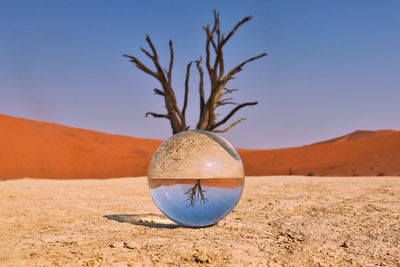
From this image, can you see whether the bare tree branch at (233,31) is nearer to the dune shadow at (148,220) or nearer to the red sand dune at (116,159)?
the dune shadow at (148,220)

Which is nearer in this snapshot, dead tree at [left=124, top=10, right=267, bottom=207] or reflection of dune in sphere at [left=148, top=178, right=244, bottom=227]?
reflection of dune in sphere at [left=148, top=178, right=244, bottom=227]

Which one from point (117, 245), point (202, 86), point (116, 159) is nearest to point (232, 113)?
point (202, 86)

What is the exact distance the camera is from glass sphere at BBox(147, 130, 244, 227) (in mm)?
3055

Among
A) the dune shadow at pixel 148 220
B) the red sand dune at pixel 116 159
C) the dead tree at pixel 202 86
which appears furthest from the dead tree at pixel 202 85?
the red sand dune at pixel 116 159

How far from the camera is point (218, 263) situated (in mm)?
2264

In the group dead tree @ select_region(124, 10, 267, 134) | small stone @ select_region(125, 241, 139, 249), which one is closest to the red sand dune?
dead tree @ select_region(124, 10, 267, 134)

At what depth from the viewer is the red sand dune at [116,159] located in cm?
2203

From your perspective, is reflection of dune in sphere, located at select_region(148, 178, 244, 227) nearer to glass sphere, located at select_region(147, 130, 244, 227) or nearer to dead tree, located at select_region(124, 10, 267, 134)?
glass sphere, located at select_region(147, 130, 244, 227)

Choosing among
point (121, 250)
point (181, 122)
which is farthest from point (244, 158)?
point (121, 250)

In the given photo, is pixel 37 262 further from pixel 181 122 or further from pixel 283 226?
pixel 181 122

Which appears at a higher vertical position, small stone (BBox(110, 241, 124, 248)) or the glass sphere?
the glass sphere

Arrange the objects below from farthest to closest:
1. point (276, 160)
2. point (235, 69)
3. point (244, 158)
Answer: point (244, 158) < point (276, 160) < point (235, 69)

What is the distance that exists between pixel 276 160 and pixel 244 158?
3396 millimetres

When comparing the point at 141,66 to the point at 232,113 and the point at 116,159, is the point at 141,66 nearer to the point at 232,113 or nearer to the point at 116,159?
the point at 232,113
